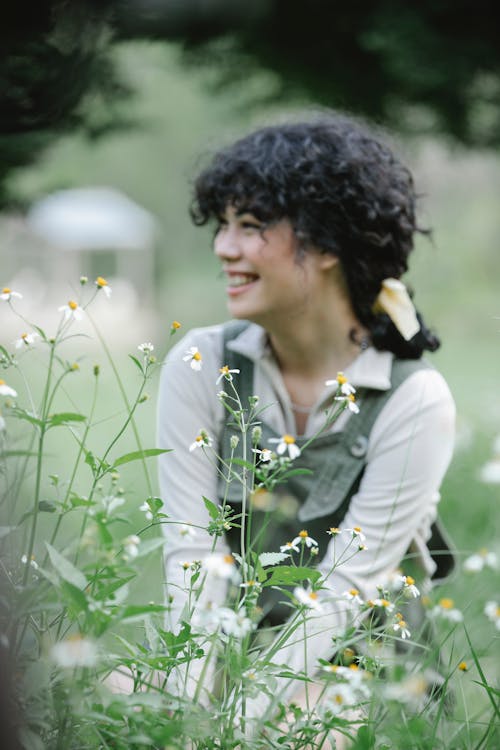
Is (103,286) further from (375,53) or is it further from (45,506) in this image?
(375,53)

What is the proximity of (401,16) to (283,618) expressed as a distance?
3172 millimetres

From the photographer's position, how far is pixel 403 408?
151cm

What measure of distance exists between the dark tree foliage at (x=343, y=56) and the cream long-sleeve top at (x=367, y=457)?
1.29 meters

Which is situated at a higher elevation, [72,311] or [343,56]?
[72,311]

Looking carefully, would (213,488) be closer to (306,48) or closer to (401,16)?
(401,16)

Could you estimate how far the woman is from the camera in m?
1.48

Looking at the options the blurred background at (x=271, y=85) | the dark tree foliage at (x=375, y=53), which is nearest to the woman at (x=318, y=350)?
the blurred background at (x=271, y=85)

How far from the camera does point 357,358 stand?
160cm

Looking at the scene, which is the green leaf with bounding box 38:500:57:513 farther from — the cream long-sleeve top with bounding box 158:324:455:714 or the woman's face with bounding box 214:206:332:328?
the woman's face with bounding box 214:206:332:328

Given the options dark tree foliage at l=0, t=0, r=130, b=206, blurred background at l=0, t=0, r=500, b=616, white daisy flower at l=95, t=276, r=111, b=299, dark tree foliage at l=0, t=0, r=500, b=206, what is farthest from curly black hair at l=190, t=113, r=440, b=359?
dark tree foliage at l=0, t=0, r=500, b=206

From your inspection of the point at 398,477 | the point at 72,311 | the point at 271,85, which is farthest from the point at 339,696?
the point at 271,85

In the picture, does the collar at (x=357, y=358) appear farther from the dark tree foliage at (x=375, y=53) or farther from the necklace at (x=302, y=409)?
the dark tree foliage at (x=375, y=53)

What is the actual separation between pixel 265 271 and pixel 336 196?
204 mm

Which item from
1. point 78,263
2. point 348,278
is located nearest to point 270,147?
point 348,278
